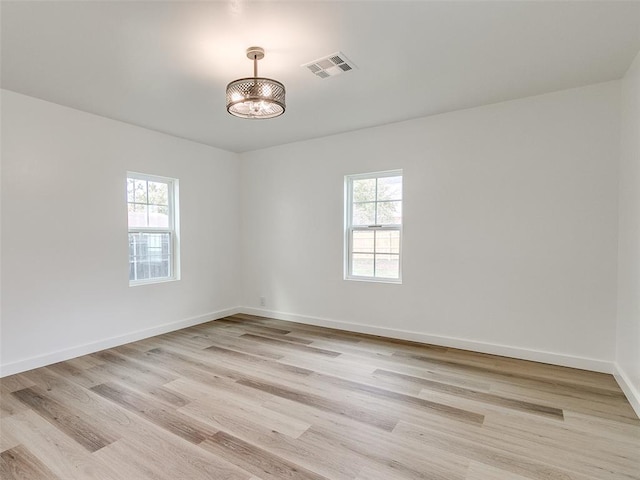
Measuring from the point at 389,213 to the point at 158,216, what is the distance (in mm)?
3005

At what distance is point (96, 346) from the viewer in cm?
367

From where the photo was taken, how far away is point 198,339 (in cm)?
411

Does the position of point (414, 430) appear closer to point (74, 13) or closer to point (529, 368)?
point (529, 368)

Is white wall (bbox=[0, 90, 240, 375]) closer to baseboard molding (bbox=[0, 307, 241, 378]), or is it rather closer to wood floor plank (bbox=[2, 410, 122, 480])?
baseboard molding (bbox=[0, 307, 241, 378])

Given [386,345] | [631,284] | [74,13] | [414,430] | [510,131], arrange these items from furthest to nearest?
1. [386,345]
2. [510,131]
3. [631,284]
4. [414,430]
5. [74,13]

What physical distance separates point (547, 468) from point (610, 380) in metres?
1.64

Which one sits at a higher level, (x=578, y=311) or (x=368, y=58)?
(x=368, y=58)

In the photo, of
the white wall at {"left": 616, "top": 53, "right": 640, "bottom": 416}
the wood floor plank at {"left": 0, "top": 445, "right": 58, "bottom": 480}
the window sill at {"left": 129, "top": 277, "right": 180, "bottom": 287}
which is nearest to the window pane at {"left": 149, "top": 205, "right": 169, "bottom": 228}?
the window sill at {"left": 129, "top": 277, "right": 180, "bottom": 287}

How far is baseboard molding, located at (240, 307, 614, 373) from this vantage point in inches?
122

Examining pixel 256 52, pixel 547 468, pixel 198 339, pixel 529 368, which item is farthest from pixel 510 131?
pixel 198 339

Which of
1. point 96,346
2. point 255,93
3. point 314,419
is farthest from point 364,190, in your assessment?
point 96,346

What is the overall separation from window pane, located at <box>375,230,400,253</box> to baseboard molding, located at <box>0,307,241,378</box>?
2.69 metres

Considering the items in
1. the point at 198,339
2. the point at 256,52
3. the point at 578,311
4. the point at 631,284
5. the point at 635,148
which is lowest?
the point at 198,339

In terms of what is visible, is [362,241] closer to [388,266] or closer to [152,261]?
[388,266]
